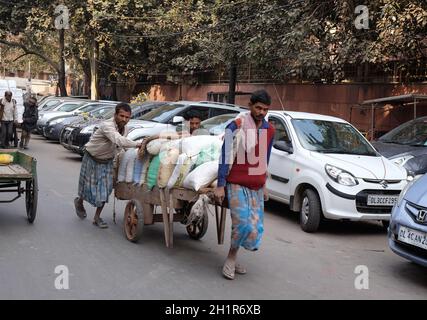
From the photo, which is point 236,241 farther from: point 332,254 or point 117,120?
point 117,120

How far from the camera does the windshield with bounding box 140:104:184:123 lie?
12.7m

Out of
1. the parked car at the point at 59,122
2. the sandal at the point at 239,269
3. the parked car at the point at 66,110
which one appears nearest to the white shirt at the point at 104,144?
the sandal at the point at 239,269

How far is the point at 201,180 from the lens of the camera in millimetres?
5285

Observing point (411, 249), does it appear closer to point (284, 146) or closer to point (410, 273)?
point (410, 273)

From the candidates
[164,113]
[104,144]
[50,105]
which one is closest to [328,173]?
[104,144]

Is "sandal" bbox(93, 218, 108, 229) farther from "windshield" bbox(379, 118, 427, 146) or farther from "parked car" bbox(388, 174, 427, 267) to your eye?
"windshield" bbox(379, 118, 427, 146)

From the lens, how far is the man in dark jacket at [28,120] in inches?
611

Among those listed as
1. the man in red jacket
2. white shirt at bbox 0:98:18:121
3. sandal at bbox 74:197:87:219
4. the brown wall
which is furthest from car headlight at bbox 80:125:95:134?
the man in red jacket

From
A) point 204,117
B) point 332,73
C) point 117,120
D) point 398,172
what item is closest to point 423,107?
point 332,73

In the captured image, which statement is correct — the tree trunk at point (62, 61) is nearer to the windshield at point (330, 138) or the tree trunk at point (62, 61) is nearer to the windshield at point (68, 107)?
the windshield at point (68, 107)

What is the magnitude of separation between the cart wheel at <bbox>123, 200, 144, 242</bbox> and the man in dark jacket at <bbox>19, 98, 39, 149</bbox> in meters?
10.2

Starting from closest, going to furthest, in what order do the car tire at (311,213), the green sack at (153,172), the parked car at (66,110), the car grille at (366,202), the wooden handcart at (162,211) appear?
the wooden handcart at (162,211)
the green sack at (153,172)
the car grille at (366,202)
the car tire at (311,213)
the parked car at (66,110)

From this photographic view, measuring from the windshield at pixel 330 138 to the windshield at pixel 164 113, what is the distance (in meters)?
4.74

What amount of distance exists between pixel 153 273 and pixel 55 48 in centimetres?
3274
